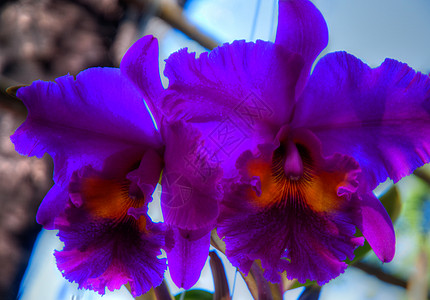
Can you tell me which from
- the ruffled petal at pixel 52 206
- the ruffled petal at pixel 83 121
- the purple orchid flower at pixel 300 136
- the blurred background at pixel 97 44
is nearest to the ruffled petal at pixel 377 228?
the purple orchid flower at pixel 300 136

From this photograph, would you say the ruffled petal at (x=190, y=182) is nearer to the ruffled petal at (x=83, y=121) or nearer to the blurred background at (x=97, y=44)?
the ruffled petal at (x=83, y=121)

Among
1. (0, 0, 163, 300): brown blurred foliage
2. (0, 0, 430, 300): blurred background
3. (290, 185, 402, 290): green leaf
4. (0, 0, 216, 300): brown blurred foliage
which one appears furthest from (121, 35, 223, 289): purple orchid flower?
(0, 0, 163, 300): brown blurred foliage

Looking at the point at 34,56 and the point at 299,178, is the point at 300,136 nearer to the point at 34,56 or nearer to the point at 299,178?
the point at 299,178

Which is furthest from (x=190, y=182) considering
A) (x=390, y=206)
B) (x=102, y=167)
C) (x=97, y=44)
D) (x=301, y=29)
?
(x=97, y=44)

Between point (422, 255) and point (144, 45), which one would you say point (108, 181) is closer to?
point (144, 45)

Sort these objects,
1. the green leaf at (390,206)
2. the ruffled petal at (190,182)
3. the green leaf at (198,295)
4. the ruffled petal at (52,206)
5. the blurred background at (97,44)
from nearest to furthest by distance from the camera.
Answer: the ruffled petal at (190,182) → the ruffled petal at (52,206) → the green leaf at (390,206) → the green leaf at (198,295) → the blurred background at (97,44)

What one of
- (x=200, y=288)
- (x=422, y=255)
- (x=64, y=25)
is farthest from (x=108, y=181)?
(x=64, y=25)
